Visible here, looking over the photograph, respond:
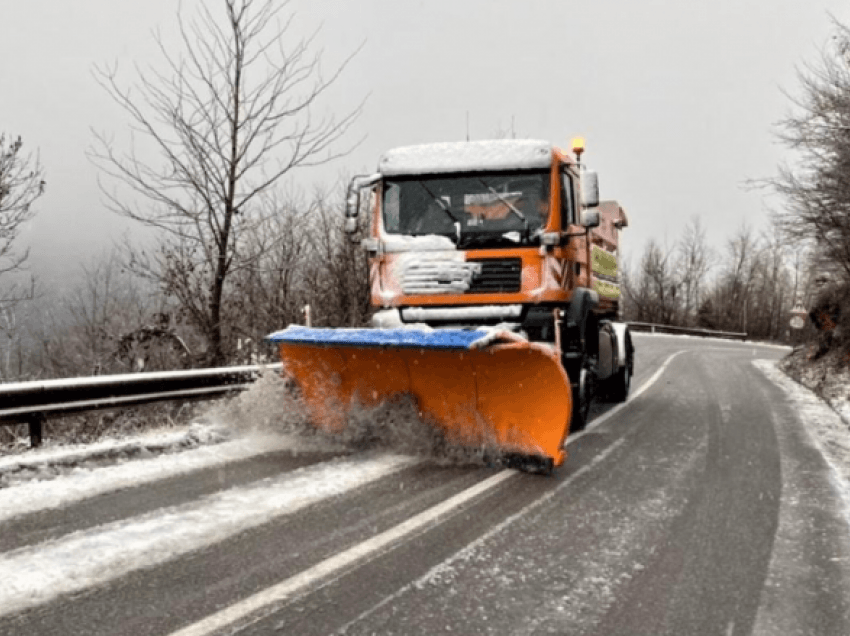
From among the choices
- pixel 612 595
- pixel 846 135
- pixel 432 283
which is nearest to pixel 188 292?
pixel 432 283

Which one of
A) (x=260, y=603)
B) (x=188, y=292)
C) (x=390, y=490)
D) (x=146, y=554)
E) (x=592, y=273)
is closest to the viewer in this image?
(x=260, y=603)

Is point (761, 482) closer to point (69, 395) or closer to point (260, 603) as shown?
point (260, 603)

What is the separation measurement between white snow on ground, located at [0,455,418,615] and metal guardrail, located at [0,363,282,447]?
2.25m

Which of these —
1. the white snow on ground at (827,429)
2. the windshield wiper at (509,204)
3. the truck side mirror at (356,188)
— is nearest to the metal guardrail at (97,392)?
the truck side mirror at (356,188)

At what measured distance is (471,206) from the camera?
7.21 meters

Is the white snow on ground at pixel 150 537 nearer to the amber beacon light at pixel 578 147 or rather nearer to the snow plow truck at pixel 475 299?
the snow plow truck at pixel 475 299

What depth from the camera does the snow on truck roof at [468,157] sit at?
7227mm

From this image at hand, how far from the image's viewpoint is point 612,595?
3.20 meters

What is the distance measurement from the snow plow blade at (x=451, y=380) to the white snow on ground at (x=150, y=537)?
3.16 ft

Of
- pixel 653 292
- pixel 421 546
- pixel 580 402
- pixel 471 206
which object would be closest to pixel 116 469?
pixel 421 546

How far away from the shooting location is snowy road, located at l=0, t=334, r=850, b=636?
2.92 metres

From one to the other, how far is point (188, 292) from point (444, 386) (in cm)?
558

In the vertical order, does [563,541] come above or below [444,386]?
below

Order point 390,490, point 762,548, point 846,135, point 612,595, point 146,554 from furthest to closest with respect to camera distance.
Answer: point 846,135 → point 390,490 → point 762,548 → point 146,554 → point 612,595
